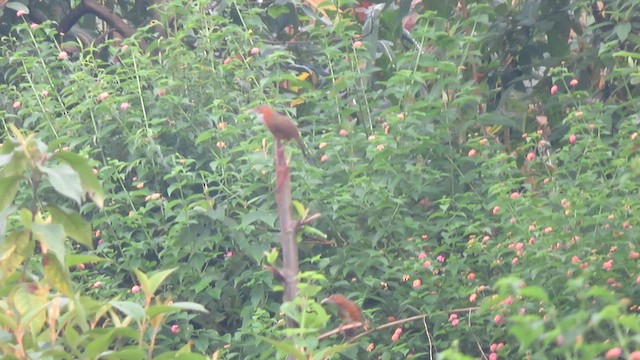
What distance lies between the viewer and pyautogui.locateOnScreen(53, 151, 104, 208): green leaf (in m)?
1.85

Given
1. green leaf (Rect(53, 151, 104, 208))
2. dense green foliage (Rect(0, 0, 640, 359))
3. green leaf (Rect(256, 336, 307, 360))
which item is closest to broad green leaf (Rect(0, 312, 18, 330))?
green leaf (Rect(53, 151, 104, 208))

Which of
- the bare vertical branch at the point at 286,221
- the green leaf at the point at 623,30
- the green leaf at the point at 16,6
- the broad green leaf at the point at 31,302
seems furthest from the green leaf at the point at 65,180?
the green leaf at the point at 16,6

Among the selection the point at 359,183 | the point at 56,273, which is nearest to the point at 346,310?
the point at 56,273

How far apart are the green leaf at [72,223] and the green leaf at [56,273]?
0.20ft

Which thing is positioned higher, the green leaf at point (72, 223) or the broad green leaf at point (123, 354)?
the green leaf at point (72, 223)

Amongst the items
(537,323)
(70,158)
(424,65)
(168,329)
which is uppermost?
(537,323)

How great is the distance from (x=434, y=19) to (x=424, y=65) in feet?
0.84

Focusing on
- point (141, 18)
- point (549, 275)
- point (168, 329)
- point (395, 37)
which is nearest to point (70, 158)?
point (549, 275)

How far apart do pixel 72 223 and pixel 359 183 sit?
1.74 metres

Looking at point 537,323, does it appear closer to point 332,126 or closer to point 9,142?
point 9,142

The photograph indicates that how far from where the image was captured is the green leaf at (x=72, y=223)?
192cm

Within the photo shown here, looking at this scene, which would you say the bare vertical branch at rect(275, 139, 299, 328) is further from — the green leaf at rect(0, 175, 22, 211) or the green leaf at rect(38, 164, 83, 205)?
the green leaf at rect(0, 175, 22, 211)

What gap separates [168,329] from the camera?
3631 millimetres

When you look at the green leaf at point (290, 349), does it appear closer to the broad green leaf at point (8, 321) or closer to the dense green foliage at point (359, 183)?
the broad green leaf at point (8, 321)
